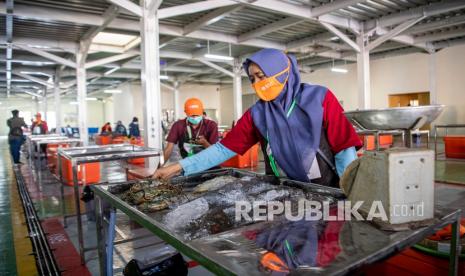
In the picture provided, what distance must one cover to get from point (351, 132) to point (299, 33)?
1047 cm

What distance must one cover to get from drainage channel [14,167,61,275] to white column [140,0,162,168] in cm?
197

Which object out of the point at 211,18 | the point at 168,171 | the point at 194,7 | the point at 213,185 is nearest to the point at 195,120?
the point at 168,171

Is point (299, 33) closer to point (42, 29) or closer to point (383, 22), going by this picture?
point (383, 22)

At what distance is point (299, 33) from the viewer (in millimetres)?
11445

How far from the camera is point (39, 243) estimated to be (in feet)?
12.0

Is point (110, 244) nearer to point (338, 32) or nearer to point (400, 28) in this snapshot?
point (338, 32)

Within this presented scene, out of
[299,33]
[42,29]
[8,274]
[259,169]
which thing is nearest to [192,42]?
[299,33]

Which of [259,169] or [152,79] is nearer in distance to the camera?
[152,79]

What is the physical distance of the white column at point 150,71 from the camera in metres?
6.02

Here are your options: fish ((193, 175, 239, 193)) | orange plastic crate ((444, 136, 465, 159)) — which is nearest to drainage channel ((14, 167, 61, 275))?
fish ((193, 175, 239, 193))

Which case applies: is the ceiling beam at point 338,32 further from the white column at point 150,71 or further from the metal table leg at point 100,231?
the metal table leg at point 100,231

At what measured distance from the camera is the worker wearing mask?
5.66 feet

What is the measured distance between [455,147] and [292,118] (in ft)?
29.4

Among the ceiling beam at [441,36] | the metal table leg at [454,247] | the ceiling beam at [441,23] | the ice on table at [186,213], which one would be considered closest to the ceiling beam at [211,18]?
the ceiling beam at [441,23]
